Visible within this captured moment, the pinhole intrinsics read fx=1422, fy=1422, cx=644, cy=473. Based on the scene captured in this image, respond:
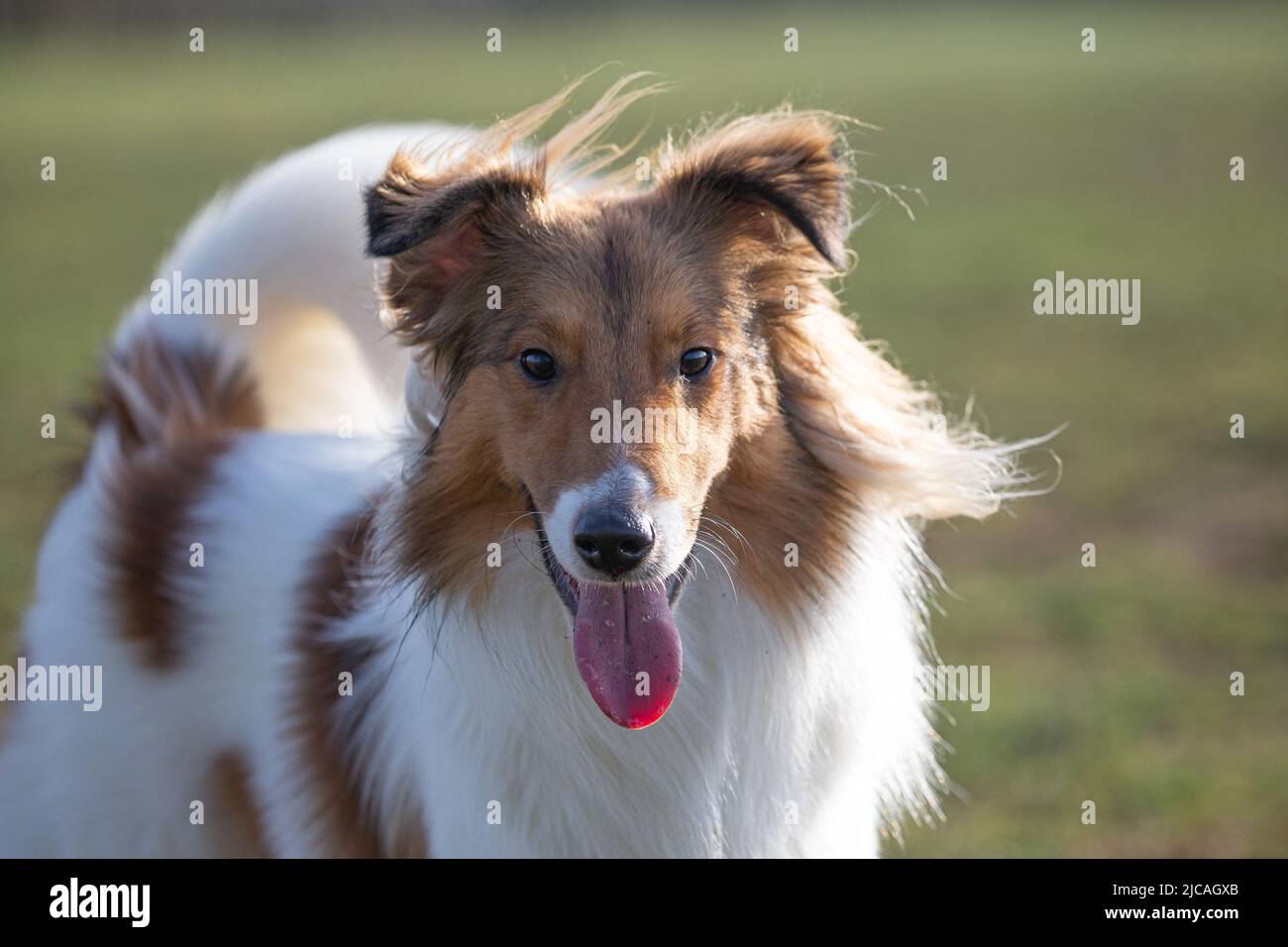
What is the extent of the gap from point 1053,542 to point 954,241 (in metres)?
9.24

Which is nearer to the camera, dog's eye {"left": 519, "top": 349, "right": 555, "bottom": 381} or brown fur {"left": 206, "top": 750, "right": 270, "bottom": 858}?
dog's eye {"left": 519, "top": 349, "right": 555, "bottom": 381}

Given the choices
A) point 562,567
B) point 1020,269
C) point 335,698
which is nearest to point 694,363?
point 562,567

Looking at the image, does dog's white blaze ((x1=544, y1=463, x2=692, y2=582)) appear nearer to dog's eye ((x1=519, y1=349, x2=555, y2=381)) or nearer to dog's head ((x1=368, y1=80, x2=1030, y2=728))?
dog's head ((x1=368, y1=80, x2=1030, y2=728))

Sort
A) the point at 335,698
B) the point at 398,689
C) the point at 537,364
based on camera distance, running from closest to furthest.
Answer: the point at 537,364 < the point at 398,689 < the point at 335,698

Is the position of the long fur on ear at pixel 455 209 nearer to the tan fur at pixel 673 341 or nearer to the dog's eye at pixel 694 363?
the tan fur at pixel 673 341

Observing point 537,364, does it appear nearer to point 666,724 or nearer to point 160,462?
point 666,724

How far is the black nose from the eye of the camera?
3250 mm

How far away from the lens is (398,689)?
4.13 meters

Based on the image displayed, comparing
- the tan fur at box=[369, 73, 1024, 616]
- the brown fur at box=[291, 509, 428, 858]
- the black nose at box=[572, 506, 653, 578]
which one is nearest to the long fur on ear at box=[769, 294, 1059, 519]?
the tan fur at box=[369, 73, 1024, 616]

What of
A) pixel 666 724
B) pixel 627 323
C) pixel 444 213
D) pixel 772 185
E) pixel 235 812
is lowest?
pixel 235 812

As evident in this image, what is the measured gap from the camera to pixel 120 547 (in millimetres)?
4730

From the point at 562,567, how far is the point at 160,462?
81.6 inches

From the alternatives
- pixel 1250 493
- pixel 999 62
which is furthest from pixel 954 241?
pixel 999 62
